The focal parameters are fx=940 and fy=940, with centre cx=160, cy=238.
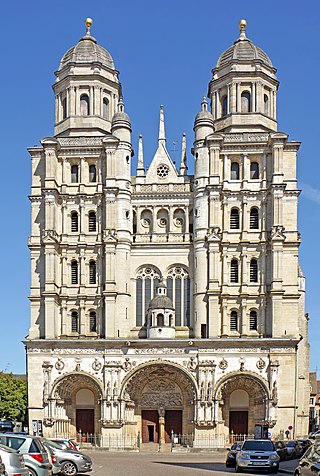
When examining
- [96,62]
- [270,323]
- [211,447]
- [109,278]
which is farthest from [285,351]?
[96,62]

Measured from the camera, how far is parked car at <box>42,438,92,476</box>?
34.8 meters

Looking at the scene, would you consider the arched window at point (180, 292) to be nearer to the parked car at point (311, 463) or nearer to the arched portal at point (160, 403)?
the arched portal at point (160, 403)

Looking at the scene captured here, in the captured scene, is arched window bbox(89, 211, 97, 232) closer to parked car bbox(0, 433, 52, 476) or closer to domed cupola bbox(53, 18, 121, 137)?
domed cupola bbox(53, 18, 121, 137)

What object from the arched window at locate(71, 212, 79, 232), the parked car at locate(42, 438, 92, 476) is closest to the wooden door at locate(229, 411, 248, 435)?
the arched window at locate(71, 212, 79, 232)

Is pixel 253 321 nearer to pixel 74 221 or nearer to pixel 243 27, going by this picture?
pixel 74 221

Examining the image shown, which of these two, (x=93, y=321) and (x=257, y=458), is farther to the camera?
(x=93, y=321)

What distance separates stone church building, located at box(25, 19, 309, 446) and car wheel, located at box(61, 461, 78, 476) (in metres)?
33.7

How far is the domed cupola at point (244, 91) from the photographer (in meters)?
74.9

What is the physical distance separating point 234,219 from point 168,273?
21.8 ft

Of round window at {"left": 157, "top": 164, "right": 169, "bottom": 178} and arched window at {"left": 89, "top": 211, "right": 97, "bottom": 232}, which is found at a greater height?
round window at {"left": 157, "top": 164, "right": 169, "bottom": 178}

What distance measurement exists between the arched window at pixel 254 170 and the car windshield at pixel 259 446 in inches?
1419

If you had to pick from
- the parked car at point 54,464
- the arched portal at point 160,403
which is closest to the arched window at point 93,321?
the arched portal at point 160,403

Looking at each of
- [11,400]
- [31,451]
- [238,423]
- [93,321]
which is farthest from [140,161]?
[31,451]

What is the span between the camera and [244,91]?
75.9m
